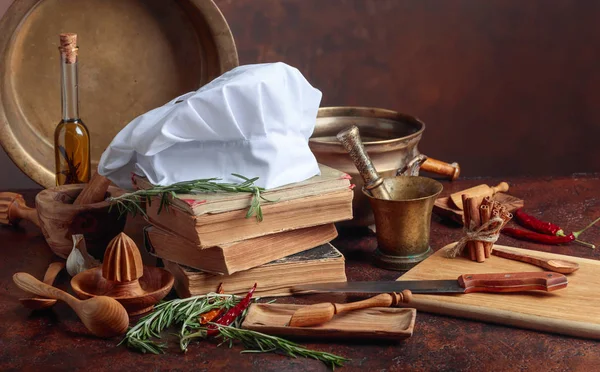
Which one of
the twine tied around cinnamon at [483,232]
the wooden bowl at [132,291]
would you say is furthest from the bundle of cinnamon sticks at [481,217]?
the wooden bowl at [132,291]

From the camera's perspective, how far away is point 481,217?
57.4 inches

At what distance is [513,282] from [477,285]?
6 cm

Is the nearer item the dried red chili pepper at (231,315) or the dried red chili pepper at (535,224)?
the dried red chili pepper at (231,315)

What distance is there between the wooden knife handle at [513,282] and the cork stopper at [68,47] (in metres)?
0.84

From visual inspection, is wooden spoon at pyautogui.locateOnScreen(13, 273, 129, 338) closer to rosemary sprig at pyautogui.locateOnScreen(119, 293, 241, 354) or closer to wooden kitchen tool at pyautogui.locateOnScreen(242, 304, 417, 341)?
rosemary sprig at pyautogui.locateOnScreen(119, 293, 241, 354)

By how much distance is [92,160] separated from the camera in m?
1.87

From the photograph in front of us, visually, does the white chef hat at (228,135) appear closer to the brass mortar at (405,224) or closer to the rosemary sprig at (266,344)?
the brass mortar at (405,224)

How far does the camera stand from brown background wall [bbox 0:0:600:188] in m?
2.18

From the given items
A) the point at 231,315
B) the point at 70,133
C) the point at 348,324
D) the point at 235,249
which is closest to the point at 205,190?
the point at 235,249

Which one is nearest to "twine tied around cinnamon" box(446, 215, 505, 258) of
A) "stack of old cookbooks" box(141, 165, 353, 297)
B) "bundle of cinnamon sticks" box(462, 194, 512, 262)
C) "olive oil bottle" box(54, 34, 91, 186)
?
"bundle of cinnamon sticks" box(462, 194, 512, 262)

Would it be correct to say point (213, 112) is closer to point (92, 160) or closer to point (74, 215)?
point (74, 215)

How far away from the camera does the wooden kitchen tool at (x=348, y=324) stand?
46.4 inches

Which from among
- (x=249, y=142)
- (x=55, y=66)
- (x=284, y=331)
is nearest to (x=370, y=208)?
(x=249, y=142)

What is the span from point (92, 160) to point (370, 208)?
0.68 m
